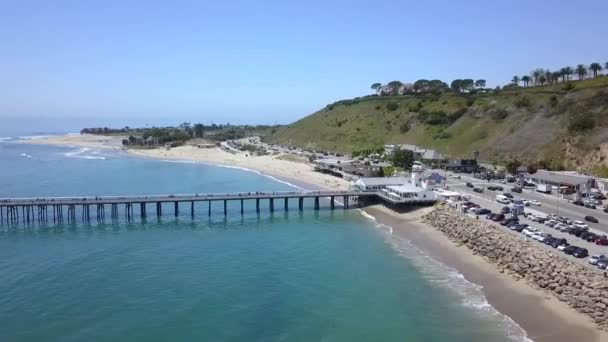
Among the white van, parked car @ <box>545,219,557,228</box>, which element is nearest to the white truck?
the white van

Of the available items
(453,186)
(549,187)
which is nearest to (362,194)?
(453,186)

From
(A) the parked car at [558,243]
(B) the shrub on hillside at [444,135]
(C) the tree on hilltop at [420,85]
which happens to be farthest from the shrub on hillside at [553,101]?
(C) the tree on hilltop at [420,85]

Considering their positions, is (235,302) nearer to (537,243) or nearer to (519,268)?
(519,268)

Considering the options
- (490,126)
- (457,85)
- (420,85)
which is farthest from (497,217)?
(420,85)

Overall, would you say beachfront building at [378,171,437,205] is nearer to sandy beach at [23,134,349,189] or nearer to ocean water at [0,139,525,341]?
ocean water at [0,139,525,341]

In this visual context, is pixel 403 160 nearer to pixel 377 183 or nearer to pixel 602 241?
pixel 377 183

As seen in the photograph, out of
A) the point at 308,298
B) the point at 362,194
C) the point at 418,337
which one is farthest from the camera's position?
the point at 362,194

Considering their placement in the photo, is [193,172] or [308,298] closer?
[308,298]
